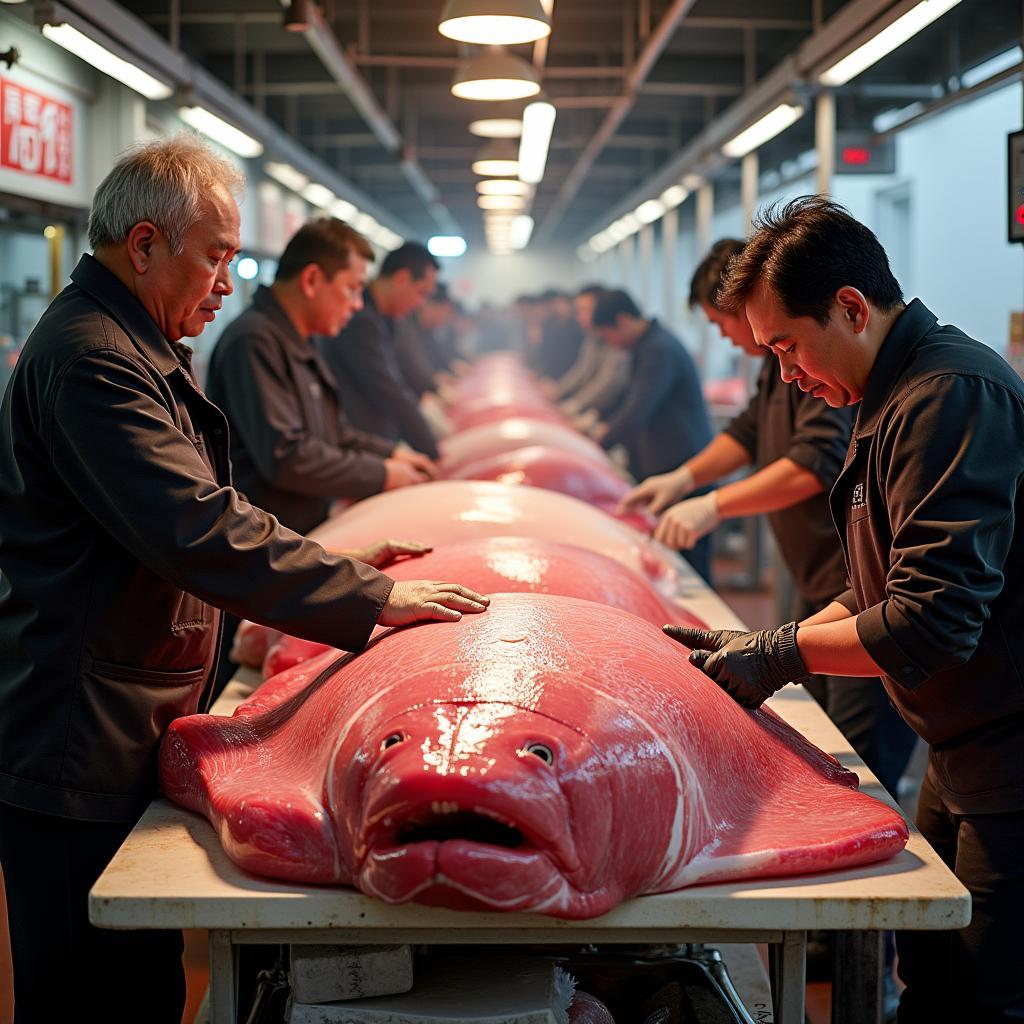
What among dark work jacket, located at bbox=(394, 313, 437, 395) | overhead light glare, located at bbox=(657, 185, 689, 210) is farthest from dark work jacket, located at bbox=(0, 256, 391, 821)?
overhead light glare, located at bbox=(657, 185, 689, 210)

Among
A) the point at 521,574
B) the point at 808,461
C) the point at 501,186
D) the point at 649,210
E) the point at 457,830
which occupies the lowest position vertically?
the point at 457,830

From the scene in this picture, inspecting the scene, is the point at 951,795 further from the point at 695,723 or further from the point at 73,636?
the point at 73,636

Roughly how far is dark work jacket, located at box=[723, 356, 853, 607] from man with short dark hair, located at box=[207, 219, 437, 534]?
1.34 meters

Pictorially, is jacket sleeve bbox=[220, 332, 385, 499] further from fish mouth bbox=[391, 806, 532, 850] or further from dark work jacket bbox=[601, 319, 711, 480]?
dark work jacket bbox=[601, 319, 711, 480]

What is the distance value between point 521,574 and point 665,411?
4.37 meters

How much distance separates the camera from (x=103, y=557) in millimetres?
2094

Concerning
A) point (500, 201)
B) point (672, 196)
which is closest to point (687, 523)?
point (500, 201)

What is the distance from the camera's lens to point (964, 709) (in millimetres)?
2035

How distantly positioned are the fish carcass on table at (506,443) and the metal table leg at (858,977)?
10.3 feet

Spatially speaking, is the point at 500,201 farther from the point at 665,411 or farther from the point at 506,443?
the point at 506,443

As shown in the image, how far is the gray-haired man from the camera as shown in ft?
6.66

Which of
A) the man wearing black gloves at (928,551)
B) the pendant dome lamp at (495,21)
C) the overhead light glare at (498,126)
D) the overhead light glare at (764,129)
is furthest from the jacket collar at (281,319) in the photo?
the overhead light glare at (498,126)

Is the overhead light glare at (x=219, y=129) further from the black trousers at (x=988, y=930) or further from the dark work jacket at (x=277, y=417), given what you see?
the black trousers at (x=988, y=930)

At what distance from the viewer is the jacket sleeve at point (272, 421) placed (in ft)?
12.4
